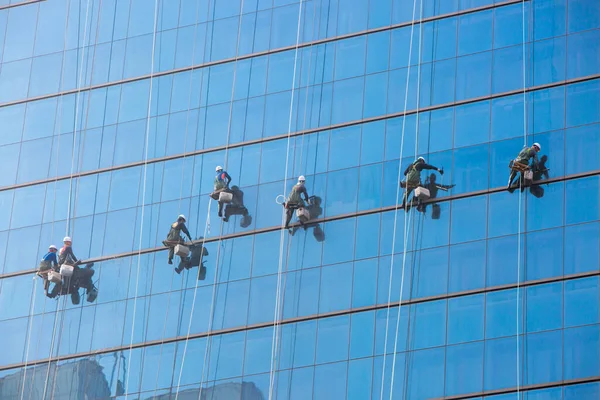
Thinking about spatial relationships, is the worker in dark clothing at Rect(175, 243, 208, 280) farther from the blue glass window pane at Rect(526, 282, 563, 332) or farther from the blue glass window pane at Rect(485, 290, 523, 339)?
the blue glass window pane at Rect(526, 282, 563, 332)

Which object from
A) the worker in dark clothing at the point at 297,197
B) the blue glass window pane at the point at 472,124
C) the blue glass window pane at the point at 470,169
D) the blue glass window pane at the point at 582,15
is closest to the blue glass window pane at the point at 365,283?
the worker in dark clothing at the point at 297,197

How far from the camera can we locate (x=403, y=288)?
55719mm

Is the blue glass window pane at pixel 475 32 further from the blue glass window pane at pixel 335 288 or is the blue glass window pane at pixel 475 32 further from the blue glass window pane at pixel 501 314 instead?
the blue glass window pane at pixel 501 314

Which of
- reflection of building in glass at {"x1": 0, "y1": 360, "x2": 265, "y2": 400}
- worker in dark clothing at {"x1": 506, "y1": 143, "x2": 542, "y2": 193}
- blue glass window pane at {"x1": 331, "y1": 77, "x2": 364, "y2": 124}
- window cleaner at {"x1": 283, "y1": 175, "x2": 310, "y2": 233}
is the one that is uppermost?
blue glass window pane at {"x1": 331, "y1": 77, "x2": 364, "y2": 124}

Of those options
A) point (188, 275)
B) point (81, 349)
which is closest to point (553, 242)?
point (188, 275)

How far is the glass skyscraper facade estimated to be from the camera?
54.5m

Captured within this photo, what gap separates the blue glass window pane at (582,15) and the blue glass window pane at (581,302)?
8.96 meters

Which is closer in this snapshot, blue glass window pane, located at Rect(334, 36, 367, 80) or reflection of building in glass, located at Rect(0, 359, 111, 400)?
reflection of building in glass, located at Rect(0, 359, 111, 400)

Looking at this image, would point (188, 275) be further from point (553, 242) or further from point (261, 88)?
point (553, 242)

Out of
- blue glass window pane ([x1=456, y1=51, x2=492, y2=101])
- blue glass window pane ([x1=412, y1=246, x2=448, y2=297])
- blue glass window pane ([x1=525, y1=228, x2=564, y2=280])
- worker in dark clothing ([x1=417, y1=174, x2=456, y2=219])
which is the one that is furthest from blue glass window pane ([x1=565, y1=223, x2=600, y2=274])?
blue glass window pane ([x1=456, y1=51, x2=492, y2=101])

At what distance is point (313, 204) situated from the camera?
58594 millimetres

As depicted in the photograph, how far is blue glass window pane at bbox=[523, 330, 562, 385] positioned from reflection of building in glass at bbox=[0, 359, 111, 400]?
14.3 m

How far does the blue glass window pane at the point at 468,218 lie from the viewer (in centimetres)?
5569

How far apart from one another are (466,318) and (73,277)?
48.3ft
